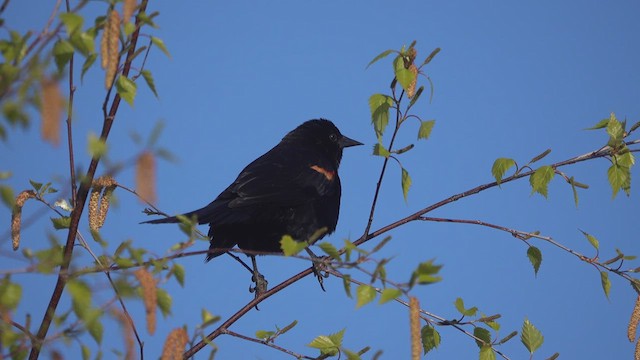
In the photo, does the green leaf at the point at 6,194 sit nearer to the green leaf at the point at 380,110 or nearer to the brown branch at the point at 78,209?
the brown branch at the point at 78,209

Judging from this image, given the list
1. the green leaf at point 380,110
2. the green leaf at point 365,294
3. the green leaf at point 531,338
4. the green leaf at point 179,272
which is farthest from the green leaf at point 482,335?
the green leaf at point 179,272

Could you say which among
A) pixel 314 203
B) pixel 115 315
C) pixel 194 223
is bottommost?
pixel 115 315

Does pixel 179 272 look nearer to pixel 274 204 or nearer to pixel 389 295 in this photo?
pixel 389 295

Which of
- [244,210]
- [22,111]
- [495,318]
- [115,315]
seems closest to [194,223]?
[115,315]

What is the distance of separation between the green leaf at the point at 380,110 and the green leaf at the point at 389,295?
0.98 metres

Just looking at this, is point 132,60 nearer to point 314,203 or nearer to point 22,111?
point 22,111

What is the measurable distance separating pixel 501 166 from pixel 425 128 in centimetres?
34

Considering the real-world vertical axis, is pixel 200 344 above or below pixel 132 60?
below

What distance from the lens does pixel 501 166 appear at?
2.83 meters

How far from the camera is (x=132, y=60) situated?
2236 millimetres

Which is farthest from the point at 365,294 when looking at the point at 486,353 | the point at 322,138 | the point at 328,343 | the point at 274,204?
the point at 322,138

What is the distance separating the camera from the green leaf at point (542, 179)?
2777 mm

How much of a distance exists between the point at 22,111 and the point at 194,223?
1.71ft

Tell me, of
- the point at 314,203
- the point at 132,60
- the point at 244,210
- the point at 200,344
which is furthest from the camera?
the point at 314,203
